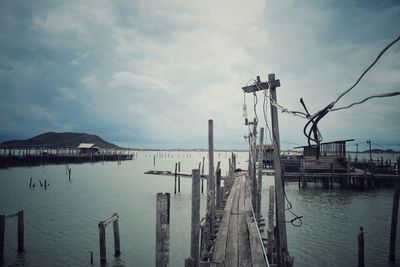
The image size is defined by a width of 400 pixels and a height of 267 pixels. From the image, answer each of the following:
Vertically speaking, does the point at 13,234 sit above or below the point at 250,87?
below

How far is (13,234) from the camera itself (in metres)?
14.5

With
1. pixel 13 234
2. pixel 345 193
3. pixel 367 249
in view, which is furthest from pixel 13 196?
pixel 345 193

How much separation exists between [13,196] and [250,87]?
2814 cm

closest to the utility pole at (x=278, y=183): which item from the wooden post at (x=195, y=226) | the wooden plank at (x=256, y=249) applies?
the wooden plank at (x=256, y=249)

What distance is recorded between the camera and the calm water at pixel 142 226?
460 inches

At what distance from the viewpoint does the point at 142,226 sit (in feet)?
54.9

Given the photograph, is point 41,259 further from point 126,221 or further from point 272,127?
point 272,127

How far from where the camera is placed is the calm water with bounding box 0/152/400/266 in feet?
38.4

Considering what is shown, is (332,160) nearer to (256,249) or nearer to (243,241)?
(243,241)

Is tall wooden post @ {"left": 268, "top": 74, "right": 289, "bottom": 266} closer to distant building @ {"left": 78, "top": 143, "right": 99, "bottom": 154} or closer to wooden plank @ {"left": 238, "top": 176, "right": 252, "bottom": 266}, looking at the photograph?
wooden plank @ {"left": 238, "top": 176, "right": 252, "bottom": 266}

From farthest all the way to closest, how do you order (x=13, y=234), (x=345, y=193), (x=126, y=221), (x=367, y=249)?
(x=345, y=193) → (x=126, y=221) → (x=13, y=234) → (x=367, y=249)

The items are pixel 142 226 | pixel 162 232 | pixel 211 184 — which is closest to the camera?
pixel 162 232

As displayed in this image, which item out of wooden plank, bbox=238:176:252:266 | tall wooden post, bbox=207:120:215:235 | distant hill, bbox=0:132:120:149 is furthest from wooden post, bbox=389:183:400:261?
distant hill, bbox=0:132:120:149

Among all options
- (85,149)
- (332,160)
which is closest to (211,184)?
(332,160)
